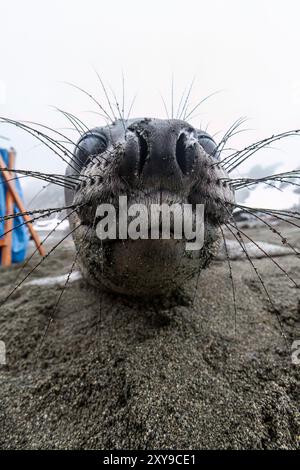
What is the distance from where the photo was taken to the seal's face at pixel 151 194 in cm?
93

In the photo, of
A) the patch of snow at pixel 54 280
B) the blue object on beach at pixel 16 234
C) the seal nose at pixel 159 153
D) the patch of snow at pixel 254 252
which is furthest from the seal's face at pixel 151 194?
the blue object on beach at pixel 16 234

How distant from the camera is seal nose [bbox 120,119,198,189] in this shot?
0.90 meters

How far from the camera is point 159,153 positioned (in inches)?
35.4

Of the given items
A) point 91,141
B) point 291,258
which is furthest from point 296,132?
point 291,258

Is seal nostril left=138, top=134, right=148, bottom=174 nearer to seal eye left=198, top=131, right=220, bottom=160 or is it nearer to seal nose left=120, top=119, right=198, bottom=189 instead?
seal nose left=120, top=119, right=198, bottom=189

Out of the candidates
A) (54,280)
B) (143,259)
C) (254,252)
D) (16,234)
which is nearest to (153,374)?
(143,259)

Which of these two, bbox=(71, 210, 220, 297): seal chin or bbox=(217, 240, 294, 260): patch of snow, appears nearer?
bbox=(71, 210, 220, 297): seal chin

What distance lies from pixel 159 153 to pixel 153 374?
926mm

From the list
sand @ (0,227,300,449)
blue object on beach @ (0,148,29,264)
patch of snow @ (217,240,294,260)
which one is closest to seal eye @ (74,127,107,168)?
sand @ (0,227,300,449)

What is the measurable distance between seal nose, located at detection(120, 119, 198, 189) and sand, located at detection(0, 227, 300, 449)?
83 cm

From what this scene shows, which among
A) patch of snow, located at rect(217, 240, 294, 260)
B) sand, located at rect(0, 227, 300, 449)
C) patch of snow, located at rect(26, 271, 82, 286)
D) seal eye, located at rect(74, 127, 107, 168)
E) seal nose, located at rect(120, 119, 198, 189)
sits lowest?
sand, located at rect(0, 227, 300, 449)

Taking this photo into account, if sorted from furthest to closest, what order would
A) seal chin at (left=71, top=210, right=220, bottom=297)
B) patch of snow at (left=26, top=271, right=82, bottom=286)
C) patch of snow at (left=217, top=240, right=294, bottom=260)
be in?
patch of snow at (left=217, top=240, right=294, bottom=260)
patch of snow at (left=26, top=271, right=82, bottom=286)
seal chin at (left=71, top=210, right=220, bottom=297)

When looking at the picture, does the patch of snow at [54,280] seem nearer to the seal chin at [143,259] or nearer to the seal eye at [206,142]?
the seal chin at [143,259]
